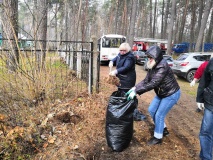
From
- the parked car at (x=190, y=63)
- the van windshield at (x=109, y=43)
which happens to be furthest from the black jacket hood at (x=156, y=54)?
the van windshield at (x=109, y=43)

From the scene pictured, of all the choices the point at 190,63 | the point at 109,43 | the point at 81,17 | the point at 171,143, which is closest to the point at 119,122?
the point at 171,143

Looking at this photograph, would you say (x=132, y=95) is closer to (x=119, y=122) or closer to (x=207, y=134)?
(x=119, y=122)

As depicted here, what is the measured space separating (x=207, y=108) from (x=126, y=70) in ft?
5.29

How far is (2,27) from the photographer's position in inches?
126

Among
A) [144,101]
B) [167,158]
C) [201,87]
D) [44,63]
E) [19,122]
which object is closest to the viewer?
[201,87]

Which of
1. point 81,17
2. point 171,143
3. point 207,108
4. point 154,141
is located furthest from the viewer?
point 81,17

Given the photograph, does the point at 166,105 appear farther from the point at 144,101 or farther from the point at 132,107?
the point at 144,101

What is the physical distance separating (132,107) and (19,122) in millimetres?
1993

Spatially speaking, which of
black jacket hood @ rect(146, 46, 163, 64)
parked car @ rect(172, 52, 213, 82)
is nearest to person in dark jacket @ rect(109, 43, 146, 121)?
black jacket hood @ rect(146, 46, 163, 64)

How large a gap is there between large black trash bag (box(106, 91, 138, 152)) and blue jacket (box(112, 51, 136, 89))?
896mm

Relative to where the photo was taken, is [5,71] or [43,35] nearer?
[5,71]

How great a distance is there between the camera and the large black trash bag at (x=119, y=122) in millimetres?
2646

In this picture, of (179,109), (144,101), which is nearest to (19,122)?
(144,101)

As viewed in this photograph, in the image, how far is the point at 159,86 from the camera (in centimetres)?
274
